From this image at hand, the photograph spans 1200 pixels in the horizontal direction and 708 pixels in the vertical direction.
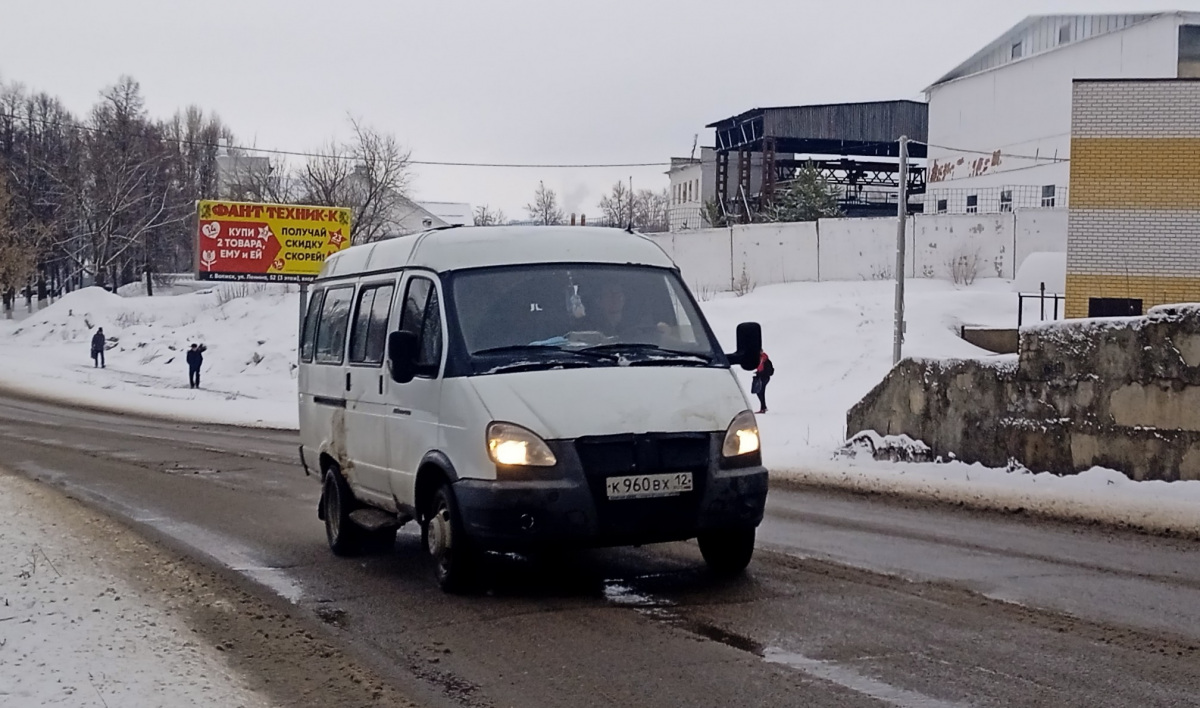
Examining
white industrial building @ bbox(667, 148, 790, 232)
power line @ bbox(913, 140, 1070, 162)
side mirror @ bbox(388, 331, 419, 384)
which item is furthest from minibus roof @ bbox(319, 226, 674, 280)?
white industrial building @ bbox(667, 148, 790, 232)

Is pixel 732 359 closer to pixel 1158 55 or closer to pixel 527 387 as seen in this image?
pixel 527 387

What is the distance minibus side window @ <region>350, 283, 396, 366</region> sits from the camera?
902 centimetres

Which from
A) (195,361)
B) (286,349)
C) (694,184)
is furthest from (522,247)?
(694,184)

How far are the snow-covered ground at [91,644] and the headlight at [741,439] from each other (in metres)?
3.01

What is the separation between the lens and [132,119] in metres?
97.8

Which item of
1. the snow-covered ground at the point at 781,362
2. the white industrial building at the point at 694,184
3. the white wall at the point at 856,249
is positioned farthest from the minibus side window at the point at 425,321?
the white industrial building at the point at 694,184

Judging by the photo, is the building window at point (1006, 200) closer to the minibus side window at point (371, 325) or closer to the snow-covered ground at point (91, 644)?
the minibus side window at point (371, 325)

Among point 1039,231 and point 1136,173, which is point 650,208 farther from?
point 1136,173

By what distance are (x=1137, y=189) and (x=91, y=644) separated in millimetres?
22581

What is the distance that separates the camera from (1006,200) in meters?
54.5

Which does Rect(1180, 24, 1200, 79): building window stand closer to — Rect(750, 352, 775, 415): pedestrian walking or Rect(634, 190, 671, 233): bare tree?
Rect(750, 352, 775, 415): pedestrian walking

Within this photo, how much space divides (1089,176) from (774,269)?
746 inches

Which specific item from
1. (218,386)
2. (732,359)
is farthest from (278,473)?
(218,386)

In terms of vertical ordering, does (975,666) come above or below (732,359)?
below
